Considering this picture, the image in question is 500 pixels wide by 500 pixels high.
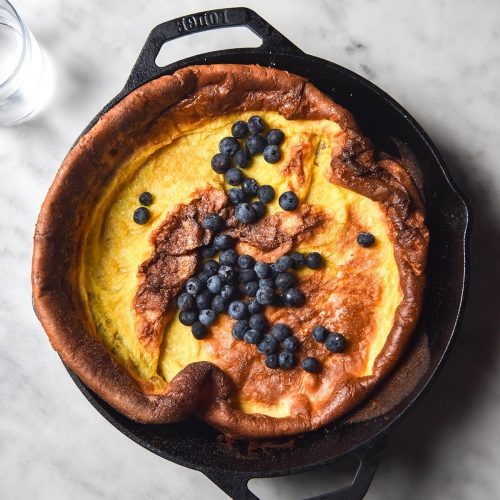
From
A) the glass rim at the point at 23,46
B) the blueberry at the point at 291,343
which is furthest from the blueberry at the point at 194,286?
the glass rim at the point at 23,46

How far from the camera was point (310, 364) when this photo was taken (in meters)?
3.07

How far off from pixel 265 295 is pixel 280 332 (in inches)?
7.1

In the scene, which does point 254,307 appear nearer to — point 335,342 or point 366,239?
point 335,342

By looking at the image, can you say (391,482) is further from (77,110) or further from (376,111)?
(77,110)

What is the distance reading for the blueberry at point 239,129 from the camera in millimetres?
3133

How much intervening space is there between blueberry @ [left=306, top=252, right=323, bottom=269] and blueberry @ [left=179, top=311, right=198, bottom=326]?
555 millimetres

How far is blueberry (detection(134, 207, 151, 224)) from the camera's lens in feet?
10.1

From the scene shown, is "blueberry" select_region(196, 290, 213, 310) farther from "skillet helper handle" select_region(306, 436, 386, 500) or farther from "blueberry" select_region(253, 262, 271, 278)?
"skillet helper handle" select_region(306, 436, 386, 500)

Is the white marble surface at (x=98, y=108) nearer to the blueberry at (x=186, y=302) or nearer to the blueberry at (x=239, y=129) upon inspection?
the blueberry at (x=239, y=129)

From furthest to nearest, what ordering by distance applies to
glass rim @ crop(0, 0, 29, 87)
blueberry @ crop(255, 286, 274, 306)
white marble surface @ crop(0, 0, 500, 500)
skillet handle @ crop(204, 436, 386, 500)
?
white marble surface @ crop(0, 0, 500, 500)
glass rim @ crop(0, 0, 29, 87)
blueberry @ crop(255, 286, 274, 306)
skillet handle @ crop(204, 436, 386, 500)

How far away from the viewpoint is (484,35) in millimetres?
3500

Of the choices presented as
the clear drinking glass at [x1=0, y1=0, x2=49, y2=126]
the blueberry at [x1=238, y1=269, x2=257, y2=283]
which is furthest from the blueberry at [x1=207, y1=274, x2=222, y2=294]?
the clear drinking glass at [x1=0, y1=0, x2=49, y2=126]

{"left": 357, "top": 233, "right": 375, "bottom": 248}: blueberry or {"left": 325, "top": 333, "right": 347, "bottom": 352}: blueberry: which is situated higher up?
{"left": 357, "top": 233, "right": 375, "bottom": 248}: blueberry

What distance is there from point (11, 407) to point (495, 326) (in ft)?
8.06
